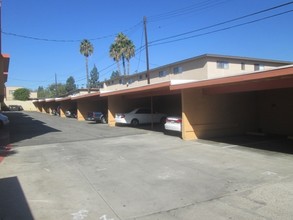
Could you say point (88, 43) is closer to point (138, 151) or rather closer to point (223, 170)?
point (138, 151)

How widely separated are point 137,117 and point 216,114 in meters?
10.9

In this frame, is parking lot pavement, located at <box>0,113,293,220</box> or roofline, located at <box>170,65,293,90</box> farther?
roofline, located at <box>170,65,293,90</box>

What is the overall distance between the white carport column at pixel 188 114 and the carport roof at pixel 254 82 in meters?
0.85

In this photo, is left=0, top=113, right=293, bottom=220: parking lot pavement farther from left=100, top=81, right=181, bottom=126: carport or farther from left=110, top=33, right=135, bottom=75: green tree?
left=110, top=33, right=135, bottom=75: green tree

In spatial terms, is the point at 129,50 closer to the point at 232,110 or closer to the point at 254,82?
the point at 232,110

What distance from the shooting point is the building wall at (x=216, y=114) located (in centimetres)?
1700

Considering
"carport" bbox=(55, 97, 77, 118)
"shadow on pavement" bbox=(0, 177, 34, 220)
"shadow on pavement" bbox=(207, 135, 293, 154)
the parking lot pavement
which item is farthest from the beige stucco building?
"carport" bbox=(55, 97, 77, 118)

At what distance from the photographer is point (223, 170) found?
9695mm

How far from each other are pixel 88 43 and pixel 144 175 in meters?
58.7

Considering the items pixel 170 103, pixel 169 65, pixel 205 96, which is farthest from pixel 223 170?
pixel 169 65

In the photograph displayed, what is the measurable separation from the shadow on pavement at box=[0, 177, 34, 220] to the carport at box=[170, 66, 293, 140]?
30.3 feet

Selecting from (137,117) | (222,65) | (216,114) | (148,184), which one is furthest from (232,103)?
(222,65)

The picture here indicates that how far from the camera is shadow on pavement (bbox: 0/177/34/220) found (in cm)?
615

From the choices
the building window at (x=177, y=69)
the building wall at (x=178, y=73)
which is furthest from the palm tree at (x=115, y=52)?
the building window at (x=177, y=69)
